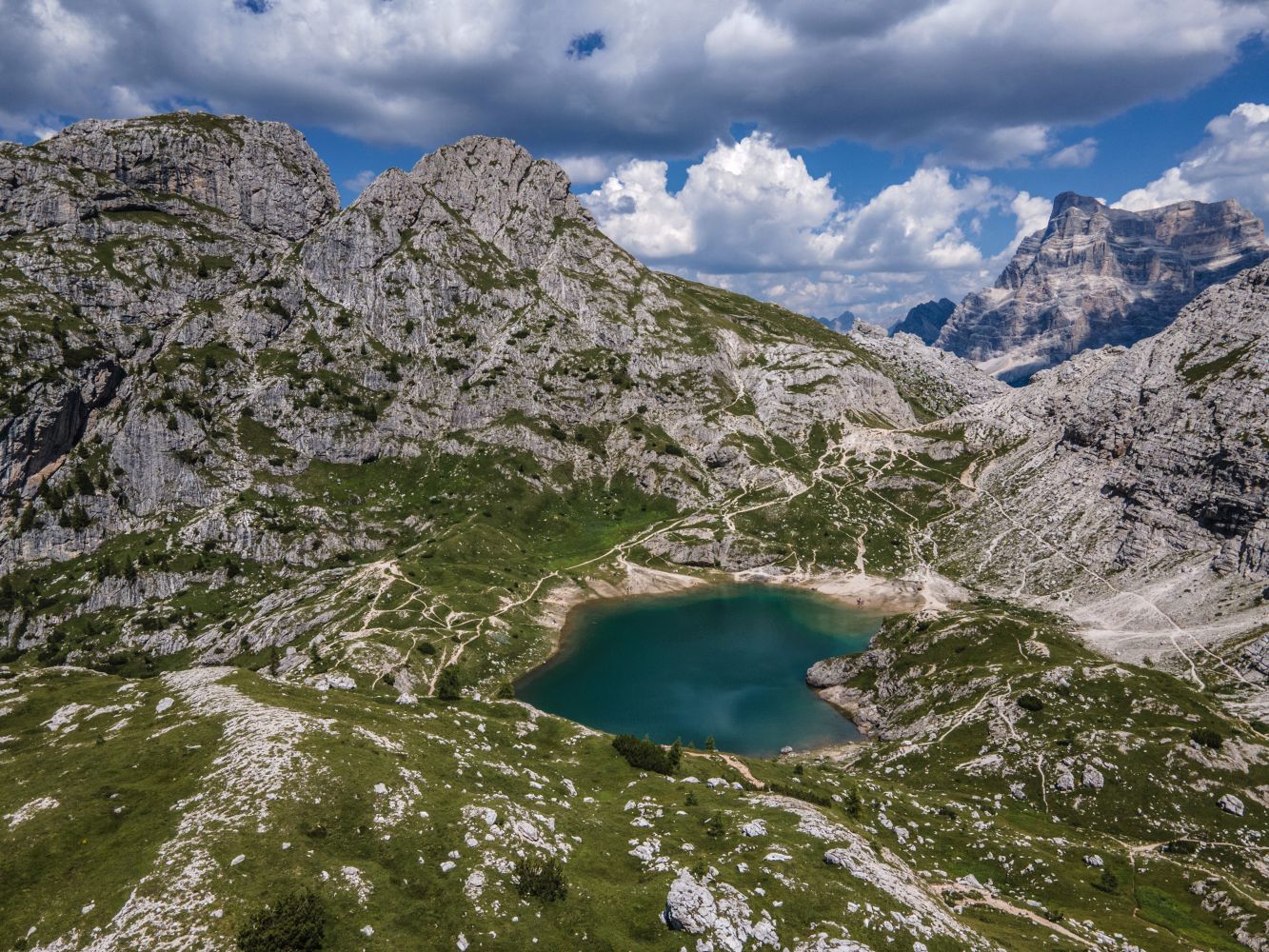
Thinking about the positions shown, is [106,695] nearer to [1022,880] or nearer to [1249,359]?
[1022,880]

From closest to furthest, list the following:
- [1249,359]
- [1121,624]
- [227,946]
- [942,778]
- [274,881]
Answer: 1. [227,946]
2. [274,881]
3. [942,778]
4. [1121,624]
5. [1249,359]

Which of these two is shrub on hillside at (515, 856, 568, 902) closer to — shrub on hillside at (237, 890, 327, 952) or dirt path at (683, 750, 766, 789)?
shrub on hillside at (237, 890, 327, 952)

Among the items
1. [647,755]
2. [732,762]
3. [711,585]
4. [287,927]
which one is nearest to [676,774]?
[647,755]

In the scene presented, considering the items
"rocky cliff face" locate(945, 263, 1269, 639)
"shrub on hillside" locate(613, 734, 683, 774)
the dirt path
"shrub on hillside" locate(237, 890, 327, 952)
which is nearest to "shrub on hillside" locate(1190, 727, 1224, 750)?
"rocky cliff face" locate(945, 263, 1269, 639)

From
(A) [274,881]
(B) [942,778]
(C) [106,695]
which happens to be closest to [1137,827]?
(B) [942,778]

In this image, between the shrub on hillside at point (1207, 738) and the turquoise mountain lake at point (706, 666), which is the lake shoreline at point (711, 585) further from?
the shrub on hillside at point (1207, 738)

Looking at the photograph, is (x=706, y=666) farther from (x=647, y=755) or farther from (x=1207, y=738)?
(x=1207, y=738)
